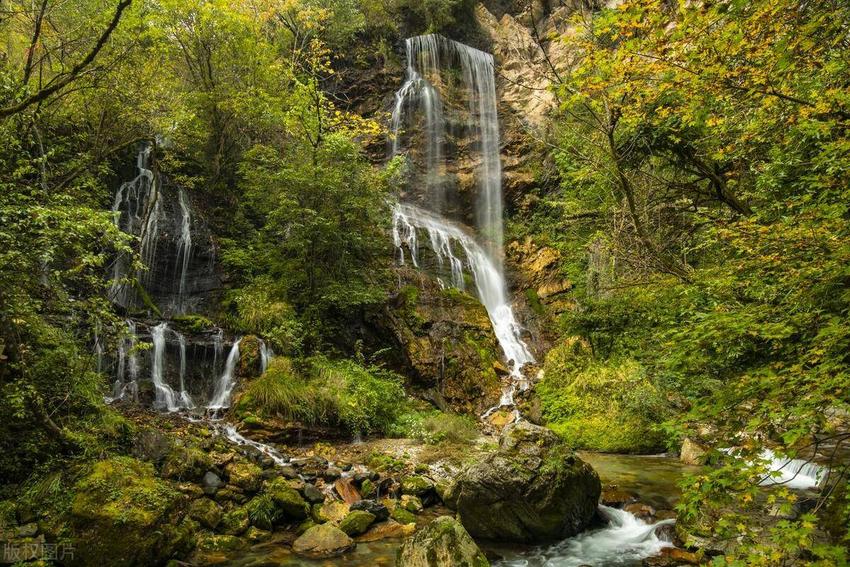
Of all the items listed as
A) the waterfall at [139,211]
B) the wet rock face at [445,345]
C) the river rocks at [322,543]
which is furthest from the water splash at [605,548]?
the waterfall at [139,211]

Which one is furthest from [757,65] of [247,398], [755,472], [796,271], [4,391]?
[247,398]

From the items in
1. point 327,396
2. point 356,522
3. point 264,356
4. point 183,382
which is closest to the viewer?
point 356,522

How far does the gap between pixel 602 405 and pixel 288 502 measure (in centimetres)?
782

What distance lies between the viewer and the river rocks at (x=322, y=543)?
5723 millimetres

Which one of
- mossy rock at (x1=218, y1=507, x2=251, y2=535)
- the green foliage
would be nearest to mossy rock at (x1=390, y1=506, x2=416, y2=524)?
mossy rock at (x1=218, y1=507, x2=251, y2=535)

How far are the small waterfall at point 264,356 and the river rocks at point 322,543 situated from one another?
4.96 meters

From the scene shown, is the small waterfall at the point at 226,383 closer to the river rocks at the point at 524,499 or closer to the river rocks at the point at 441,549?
the river rocks at the point at 524,499

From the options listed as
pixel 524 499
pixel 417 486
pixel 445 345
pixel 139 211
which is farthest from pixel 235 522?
pixel 139 211

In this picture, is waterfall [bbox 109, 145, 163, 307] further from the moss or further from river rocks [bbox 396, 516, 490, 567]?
the moss

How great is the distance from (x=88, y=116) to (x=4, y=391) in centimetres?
831

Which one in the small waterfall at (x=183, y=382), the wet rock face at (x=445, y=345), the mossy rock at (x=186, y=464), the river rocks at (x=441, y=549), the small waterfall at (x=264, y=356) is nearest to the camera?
the river rocks at (x=441, y=549)

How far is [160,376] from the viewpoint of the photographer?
395 inches

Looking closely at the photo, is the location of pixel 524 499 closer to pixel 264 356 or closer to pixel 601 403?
pixel 601 403

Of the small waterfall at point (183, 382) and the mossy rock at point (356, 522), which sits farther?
the small waterfall at point (183, 382)
